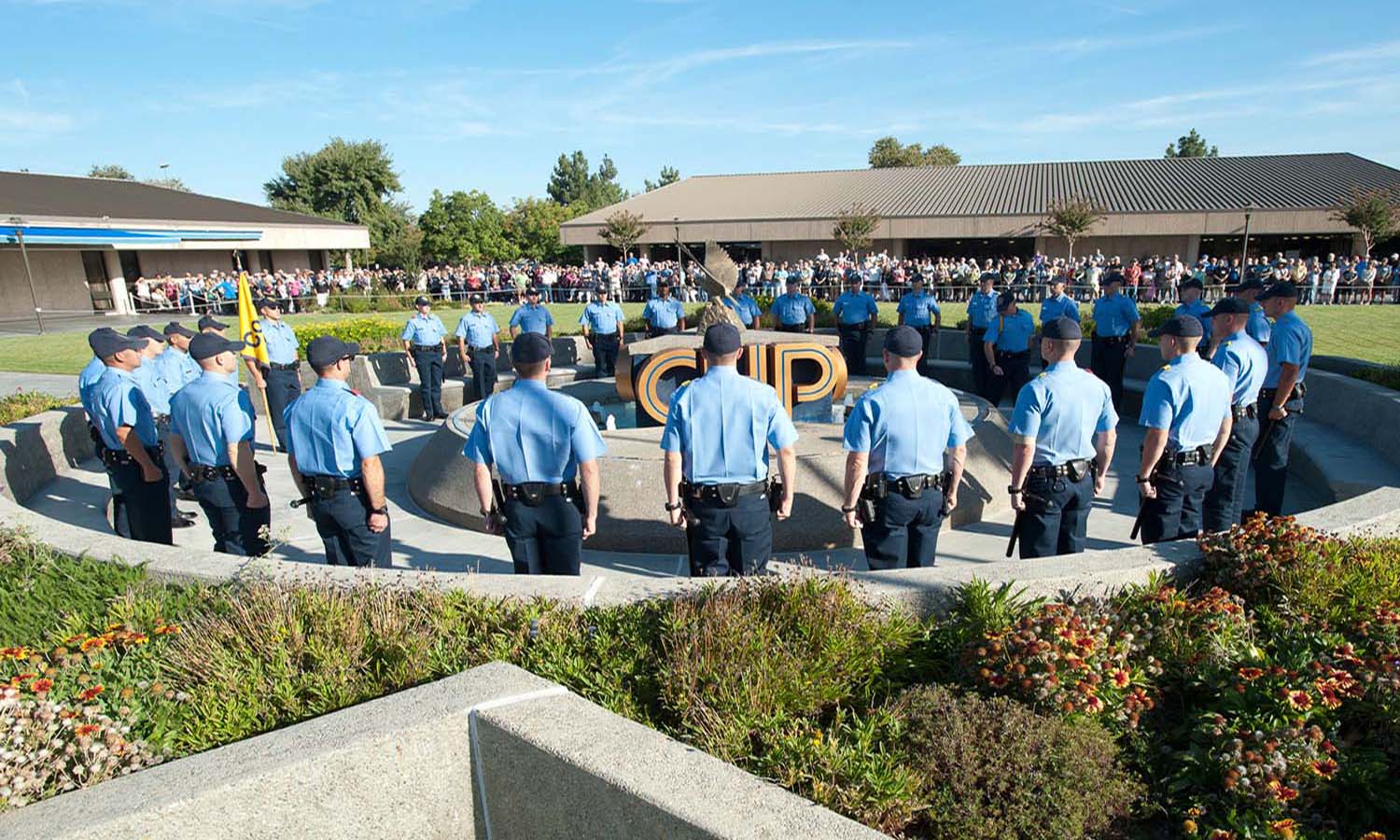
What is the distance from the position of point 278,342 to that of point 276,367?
0.35 meters

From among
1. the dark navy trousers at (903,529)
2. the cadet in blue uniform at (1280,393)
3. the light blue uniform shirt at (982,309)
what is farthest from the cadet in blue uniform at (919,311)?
the dark navy trousers at (903,529)

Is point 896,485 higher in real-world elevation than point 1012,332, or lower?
lower

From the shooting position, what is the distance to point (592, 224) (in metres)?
45.6

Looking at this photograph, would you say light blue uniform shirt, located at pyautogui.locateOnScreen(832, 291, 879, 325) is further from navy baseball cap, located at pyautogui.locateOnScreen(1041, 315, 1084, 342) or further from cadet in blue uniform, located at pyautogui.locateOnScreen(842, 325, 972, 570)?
cadet in blue uniform, located at pyautogui.locateOnScreen(842, 325, 972, 570)

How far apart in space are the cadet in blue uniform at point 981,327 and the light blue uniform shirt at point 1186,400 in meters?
6.99

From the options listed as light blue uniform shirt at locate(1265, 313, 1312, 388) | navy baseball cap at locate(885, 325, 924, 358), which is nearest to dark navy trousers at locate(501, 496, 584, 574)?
navy baseball cap at locate(885, 325, 924, 358)

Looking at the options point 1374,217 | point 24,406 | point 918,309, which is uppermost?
point 1374,217

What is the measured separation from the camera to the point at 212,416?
19.9ft

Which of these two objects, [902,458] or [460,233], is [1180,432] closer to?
[902,458]

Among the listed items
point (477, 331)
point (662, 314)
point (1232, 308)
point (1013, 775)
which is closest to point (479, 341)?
point (477, 331)

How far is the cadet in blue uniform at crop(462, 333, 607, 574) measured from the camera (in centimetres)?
511

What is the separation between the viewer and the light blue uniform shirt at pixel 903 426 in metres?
5.07

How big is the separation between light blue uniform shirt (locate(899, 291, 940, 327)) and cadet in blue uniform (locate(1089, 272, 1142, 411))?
2.93 m

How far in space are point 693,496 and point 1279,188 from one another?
41715mm
